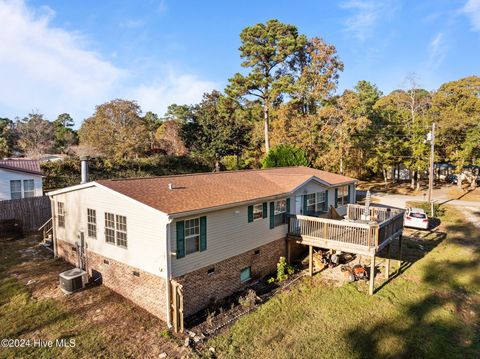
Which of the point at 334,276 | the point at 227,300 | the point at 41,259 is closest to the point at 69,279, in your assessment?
the point at 41,259

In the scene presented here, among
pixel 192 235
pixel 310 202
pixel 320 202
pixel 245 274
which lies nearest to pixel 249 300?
pixel 245 274

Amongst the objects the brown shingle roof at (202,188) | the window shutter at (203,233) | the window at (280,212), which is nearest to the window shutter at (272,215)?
the window at (280,212)

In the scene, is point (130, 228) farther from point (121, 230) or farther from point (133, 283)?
point (133, 283)

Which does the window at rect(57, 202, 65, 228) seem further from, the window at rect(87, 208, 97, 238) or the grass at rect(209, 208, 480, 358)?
the grass at rect(209, 208, 480, 358)

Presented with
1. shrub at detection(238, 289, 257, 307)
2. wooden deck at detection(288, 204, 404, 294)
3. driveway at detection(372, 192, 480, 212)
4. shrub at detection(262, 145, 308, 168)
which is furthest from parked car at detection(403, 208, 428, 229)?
shrub at detection(238, 289, 257, 307)

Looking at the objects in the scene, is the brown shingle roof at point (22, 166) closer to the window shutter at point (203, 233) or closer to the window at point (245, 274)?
the window shutter at point (203, 233)

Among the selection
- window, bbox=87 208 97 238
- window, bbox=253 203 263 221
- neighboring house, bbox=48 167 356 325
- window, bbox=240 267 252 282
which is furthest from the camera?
window, bbox=253 203 263 221

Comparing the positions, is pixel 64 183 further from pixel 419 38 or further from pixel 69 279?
pixel 419 38
